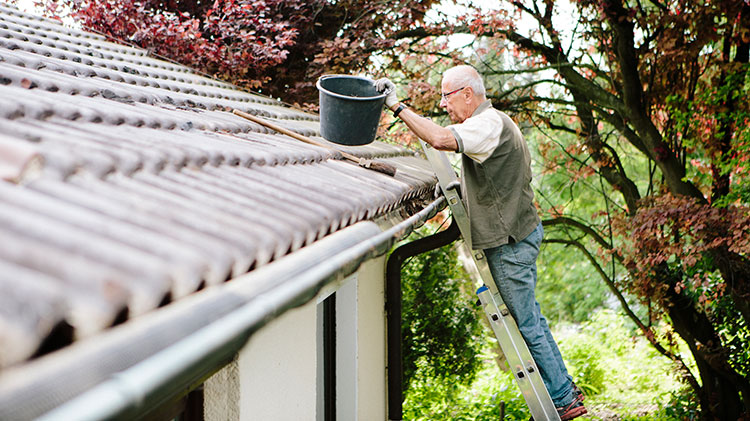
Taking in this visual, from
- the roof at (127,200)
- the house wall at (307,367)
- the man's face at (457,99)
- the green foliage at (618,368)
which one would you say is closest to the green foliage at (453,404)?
the green foliage at (618,368)

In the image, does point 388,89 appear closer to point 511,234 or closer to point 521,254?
point 511,234

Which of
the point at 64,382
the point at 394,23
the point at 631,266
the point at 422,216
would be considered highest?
the point at 394,23

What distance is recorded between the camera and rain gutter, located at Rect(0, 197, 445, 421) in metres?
0.61

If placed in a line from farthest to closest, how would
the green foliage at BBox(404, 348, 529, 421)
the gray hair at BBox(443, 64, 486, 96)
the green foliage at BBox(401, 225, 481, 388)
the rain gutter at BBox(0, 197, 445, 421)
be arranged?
→ the green foliage at BBox(404, 348, 529, 421) → the green foliage at BBox(401, 225, 481, 388) → the gray hair at BBox(443, 64, 486, 96) → the rain gutter at BBox(0, 197, 445, 421)

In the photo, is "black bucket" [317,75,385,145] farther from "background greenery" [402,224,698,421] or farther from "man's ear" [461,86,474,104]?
"background greenery" [402,224,698,421]

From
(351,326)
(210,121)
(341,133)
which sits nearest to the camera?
(210,121)

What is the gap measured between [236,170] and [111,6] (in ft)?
16.1

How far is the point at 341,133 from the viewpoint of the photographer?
10.7 feet

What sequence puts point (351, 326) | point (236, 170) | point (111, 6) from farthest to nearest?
point (111, 6), point (351, 326), point (236, 170)

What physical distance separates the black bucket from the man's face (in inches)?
18.1

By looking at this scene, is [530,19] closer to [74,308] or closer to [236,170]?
[236,170]

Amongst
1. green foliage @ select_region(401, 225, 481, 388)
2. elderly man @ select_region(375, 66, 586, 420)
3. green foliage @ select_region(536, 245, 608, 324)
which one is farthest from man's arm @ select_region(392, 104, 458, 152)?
green foliage @ select_region(536, 245, 608, 324)

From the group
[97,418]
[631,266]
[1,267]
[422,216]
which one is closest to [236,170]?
[422,216]

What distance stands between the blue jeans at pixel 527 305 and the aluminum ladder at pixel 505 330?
5 centimetres
